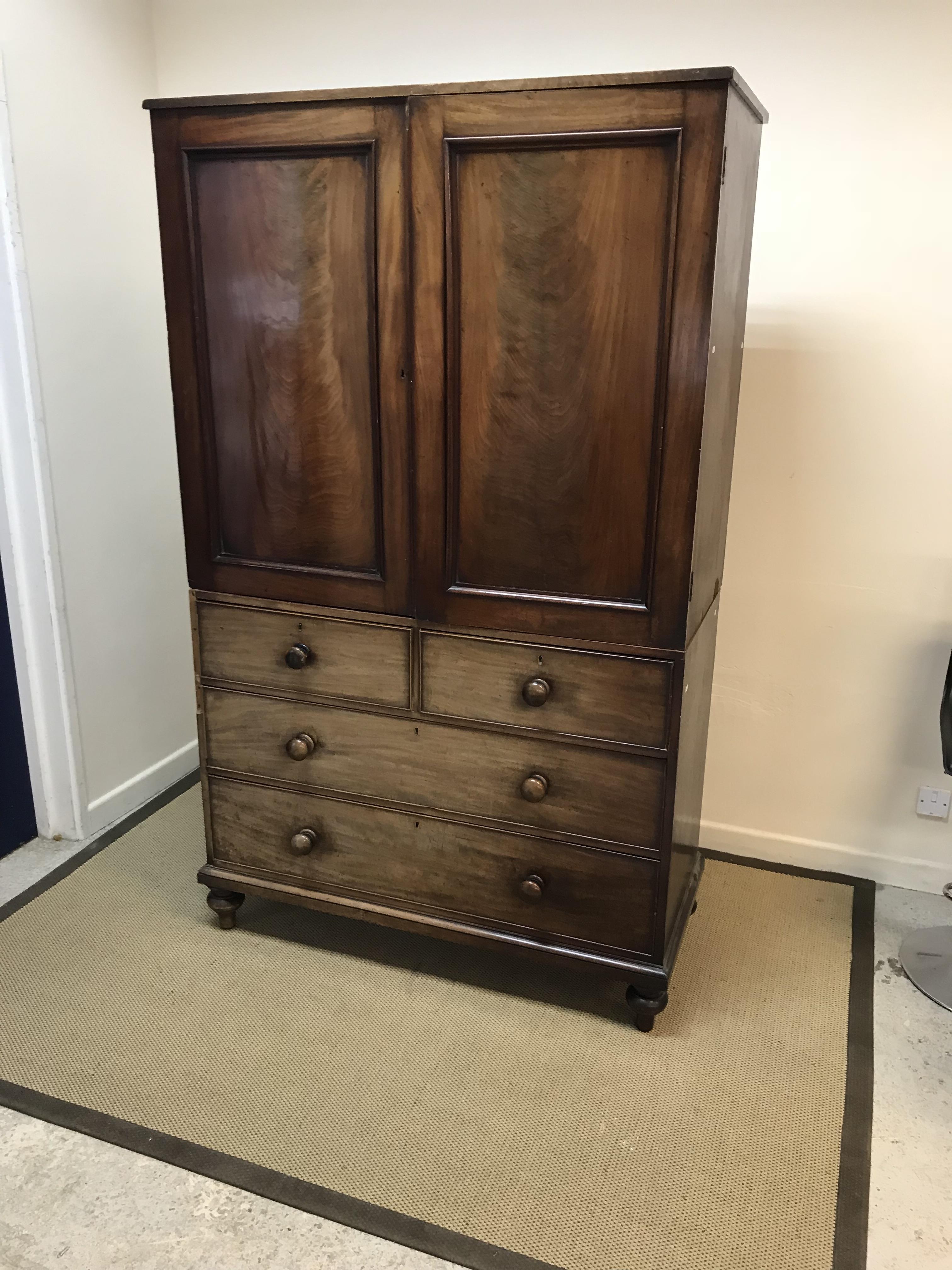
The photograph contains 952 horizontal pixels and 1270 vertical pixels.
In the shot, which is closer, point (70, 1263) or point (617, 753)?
point (70, 1263)

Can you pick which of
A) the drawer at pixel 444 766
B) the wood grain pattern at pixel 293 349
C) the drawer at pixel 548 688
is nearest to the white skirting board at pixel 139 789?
A: the drawer at pixel 444 766

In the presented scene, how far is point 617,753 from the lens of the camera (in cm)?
182

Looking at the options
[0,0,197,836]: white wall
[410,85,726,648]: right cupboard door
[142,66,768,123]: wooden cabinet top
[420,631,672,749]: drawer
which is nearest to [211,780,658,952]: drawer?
[420,631,672,749]: drawer

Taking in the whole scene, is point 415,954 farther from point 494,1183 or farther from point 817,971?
point 817,971

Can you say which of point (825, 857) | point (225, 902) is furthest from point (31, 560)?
point (825, 857)

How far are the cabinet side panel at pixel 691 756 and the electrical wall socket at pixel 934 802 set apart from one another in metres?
0.57

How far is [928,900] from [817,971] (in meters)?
0.47

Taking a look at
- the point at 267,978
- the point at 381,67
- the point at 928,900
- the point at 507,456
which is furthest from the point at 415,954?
the point at 381,67

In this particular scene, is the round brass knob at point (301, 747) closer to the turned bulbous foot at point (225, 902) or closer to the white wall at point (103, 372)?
the turned bulbous foot at point (225, 902)

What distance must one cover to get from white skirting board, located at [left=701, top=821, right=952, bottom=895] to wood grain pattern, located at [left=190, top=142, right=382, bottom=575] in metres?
1.34

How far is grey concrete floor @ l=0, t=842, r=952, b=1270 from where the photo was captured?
1.47m

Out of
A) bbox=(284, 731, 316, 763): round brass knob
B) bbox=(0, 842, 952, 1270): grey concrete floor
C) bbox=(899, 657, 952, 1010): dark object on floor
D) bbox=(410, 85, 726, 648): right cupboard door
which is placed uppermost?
bbox=(410, 85, 726, 648): right cupboard door

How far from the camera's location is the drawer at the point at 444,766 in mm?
1839

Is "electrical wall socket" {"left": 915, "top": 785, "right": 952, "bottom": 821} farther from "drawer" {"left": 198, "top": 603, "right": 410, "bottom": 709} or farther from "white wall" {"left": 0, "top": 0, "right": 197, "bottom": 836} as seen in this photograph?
"white wall" {"left": 0, "top": 0, "right": 197, "bottom": 836}
